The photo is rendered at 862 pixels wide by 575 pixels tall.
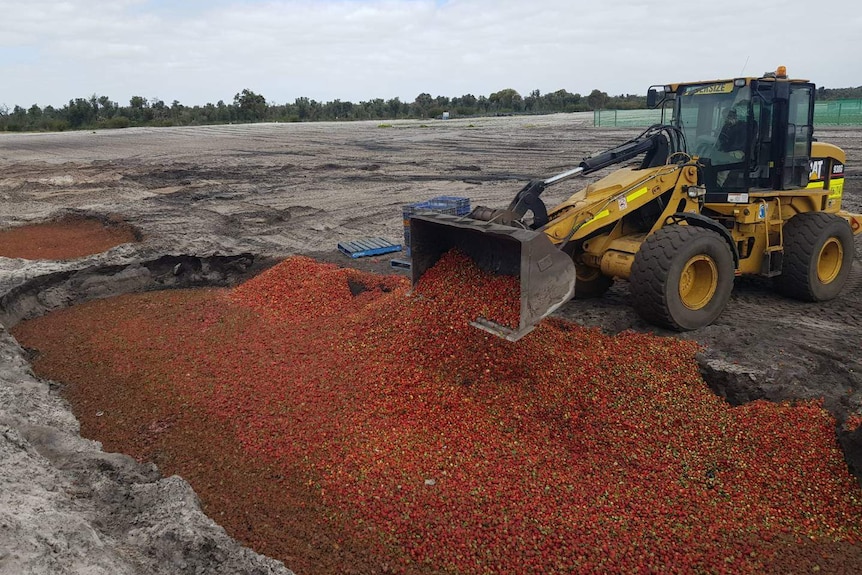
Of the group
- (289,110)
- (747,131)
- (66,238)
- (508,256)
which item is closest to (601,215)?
(508,256)

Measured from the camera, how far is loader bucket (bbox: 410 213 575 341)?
17.5 feet

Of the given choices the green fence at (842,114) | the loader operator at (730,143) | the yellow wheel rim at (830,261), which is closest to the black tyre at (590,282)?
the loader operator at (730,143)

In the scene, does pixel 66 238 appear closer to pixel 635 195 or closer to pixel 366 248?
pixel 366 248

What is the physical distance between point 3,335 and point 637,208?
23.7 ft

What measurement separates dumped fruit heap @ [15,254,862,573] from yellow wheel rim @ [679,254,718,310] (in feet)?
2.78

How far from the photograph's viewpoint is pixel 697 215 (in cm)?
689

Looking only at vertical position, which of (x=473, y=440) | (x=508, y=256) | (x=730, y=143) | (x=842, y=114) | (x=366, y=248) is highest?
(x=842, y=114)

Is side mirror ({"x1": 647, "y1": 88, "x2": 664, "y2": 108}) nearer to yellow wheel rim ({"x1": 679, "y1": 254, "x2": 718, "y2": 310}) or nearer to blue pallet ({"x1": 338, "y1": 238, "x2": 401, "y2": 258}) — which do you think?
yellow wheel rim ({"x1": 679, "y1": 254, "x2": 718, "y2": 310})

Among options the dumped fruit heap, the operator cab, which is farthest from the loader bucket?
the operator cab

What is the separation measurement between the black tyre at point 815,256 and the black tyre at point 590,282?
215 centimetres

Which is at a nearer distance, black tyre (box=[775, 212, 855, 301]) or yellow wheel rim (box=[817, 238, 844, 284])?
black tyre (box=[775, 212, 855, 301])

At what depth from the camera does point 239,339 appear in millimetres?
7230

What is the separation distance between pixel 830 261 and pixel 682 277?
9.47 ft

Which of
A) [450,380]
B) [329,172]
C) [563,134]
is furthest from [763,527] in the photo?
[563,134]
